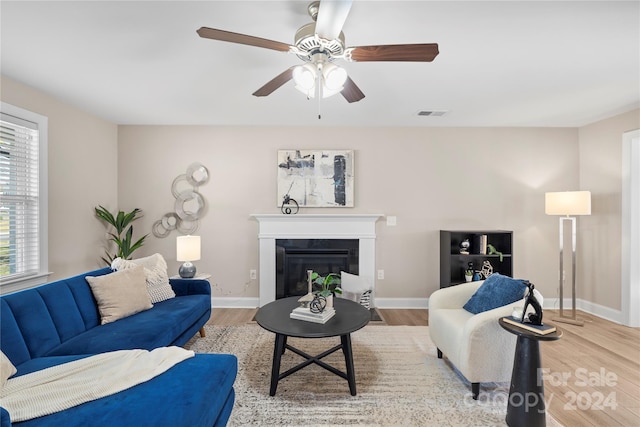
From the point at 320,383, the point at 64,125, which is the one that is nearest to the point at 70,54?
the point at 64,125

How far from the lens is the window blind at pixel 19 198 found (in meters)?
2.67

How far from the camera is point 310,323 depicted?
2.19 metres

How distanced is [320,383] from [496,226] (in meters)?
3.26

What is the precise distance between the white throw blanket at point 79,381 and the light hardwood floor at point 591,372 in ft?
6.38

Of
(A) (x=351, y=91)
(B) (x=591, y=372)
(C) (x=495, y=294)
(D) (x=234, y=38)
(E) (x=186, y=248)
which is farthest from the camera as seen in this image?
(E) (x=186, y=248)

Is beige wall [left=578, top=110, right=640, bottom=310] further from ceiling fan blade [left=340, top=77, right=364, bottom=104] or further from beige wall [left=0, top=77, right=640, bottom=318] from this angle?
ceiling fan blade [left=340, top=77, right=364, bottom=104]

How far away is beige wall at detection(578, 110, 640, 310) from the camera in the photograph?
3.57 meters

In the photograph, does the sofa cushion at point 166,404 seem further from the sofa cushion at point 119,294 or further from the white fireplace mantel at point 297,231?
the white fireplace mantel at point 297,231

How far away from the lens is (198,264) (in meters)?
4.10

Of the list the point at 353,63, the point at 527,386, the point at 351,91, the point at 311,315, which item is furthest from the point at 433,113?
the point at 527,386

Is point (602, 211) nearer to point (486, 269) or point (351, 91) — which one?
point (486, 269)

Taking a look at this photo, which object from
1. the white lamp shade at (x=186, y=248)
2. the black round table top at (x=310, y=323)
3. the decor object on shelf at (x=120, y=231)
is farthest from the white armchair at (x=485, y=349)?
the decor object on shelf at (x=120, y=231)

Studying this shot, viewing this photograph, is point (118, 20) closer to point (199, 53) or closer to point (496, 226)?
point (199, 53)

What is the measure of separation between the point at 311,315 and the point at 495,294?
4.67 ft
